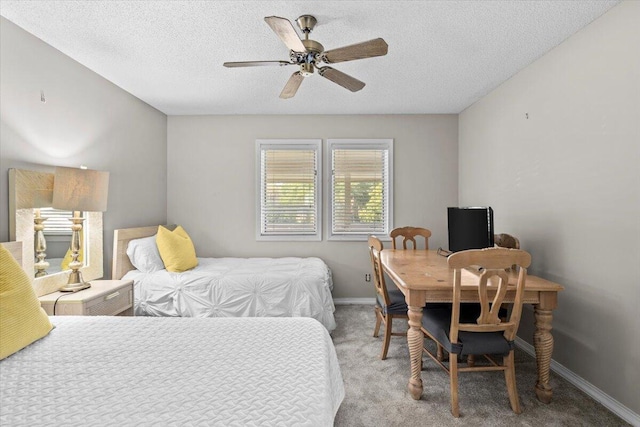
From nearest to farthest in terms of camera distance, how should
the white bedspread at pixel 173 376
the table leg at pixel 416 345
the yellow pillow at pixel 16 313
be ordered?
the white bedspread at pixel 173 376 → the yellow pillow at pixel 16 313 → the table leg at pixel 416 345

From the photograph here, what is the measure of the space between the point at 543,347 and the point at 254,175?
3621 mm

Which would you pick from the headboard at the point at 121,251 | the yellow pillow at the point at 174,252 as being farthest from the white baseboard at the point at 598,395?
the headboard at the point at 121,251

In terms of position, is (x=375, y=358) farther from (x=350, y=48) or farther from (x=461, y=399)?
(x=350, y=48)

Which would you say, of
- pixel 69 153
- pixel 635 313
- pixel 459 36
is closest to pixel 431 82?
pixel 459 36

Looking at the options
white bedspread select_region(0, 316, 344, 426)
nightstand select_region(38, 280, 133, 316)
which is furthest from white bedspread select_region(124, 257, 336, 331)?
white bedspread select_region(0, 316, 344, 426)

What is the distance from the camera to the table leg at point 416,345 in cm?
212

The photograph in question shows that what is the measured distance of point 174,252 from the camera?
11.0 feet

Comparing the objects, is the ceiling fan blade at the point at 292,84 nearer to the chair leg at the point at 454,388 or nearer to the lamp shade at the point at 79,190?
the lamp shade at the point at 79,190

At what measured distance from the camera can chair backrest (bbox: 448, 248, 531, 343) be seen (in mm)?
1830

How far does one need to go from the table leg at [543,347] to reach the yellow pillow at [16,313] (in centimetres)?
294

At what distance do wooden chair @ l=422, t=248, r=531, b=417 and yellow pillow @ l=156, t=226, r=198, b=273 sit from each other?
2645 mm

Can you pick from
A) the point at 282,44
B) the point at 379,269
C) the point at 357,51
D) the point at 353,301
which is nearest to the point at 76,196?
the point at 282,44

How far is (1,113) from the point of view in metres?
2.15

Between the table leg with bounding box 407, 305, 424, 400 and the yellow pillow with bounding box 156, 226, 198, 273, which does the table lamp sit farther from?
the table leg with bounding box 407, 305, 424, 400
